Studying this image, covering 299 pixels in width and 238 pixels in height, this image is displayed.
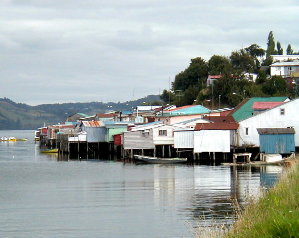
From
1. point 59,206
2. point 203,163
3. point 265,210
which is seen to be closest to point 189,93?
point 203,163

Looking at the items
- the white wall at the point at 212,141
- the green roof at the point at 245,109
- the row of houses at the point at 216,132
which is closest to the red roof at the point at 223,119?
the row of houses at the point at 216,132

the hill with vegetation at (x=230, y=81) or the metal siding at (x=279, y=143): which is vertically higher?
the hill with vegetation at (x=230, y=81)

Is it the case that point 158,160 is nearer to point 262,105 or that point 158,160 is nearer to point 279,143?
point 279,143

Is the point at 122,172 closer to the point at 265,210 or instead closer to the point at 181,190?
the point at 181,190

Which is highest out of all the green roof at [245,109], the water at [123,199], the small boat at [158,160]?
the green roof at [245,109]

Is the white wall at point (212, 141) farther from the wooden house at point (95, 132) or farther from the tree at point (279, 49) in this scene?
the tree at point (279, 49)

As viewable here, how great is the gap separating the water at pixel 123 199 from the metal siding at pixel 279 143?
17.4 ft

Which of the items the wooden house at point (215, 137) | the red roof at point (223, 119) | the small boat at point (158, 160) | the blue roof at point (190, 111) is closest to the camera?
the wooden house at point (215, 137)

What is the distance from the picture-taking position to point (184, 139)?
235 ft

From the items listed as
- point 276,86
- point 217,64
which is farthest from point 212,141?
point 217,64

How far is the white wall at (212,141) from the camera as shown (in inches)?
2677

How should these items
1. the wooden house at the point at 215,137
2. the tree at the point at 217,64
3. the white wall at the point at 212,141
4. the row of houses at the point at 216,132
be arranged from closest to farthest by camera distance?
1. the row of houses at the point at 216,132
2. the wooden house at the point at 215,137
3. the white wall at the point at 212,141
4. the tree at the point at 217,64

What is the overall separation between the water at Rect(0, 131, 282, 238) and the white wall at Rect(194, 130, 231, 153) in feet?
13.3

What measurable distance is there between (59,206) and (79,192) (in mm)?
7848
